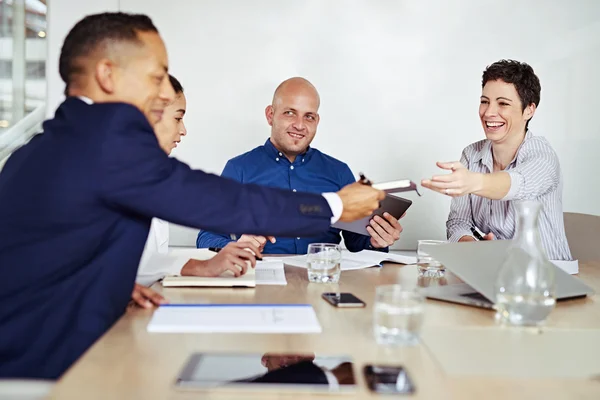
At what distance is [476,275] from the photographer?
5.32 feet

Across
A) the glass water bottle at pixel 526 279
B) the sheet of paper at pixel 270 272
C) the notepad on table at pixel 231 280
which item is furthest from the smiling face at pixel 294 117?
the glass water bottle at pixel 526 279

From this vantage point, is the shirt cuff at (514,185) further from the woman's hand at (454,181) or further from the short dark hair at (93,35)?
the short dark hair at (93,35)

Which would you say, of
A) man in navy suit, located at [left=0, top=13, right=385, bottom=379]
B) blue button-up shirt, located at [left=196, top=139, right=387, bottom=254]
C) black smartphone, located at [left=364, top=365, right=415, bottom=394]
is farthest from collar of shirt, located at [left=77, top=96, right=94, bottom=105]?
blue button-up shirt, located at [left=196, top=139, right=387, bottom=254]

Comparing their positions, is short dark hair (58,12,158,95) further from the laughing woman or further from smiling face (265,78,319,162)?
smiling face (265,78,319,162)

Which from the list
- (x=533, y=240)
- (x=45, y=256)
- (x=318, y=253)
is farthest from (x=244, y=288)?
(x=533, y=240)

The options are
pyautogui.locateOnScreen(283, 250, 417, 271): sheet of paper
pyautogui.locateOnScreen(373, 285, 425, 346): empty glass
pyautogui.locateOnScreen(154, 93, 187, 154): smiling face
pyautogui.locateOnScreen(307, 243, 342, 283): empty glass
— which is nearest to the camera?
pyautogui.locateOnScreen(373, 285, 425, 346): empty glass

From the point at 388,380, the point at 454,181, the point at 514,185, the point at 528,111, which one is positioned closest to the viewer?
the point at 388,380

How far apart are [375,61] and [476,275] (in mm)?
2743

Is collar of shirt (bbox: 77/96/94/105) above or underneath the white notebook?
above

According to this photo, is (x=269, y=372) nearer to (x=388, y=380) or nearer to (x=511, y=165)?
(x=388, y=380)

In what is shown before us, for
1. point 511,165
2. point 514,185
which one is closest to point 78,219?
point 514,185

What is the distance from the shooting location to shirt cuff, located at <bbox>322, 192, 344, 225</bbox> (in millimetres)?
1677

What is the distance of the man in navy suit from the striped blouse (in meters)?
1.45

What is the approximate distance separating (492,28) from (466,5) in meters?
0.22
